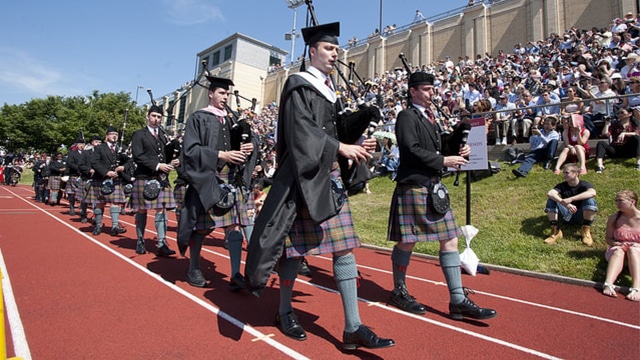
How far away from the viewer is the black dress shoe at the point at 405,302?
122 inches

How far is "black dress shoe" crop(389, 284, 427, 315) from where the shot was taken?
3.09 meters

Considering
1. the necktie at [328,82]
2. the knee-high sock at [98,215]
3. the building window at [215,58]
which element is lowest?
the knee-high sock at [98,215]

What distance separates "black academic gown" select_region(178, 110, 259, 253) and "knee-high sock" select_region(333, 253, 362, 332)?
4.98 feet

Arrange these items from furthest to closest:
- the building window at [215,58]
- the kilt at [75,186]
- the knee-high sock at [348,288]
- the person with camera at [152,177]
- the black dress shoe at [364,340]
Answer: the building window at [215,58] < the kilt at [75,186] < the person with camera at [152,177] < the knee-high sock at [348,288] < the black dress shoe at [364,340]

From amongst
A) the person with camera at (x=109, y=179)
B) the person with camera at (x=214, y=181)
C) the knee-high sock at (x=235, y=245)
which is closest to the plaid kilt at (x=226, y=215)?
the person with camera at (x=214, y=181)

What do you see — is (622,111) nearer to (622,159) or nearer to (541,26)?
(622,159)

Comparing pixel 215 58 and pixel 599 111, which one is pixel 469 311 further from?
pixel 215 58

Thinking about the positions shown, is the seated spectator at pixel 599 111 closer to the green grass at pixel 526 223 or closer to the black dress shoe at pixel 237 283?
the green grass at pixel 526 223

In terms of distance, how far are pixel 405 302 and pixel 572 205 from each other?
3.56 meters

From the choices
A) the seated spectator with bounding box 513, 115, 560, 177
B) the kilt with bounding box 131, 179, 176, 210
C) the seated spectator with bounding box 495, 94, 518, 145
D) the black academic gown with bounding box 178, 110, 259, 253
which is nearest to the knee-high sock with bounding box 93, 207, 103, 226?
the kilt with bounding box 131, 179, 176, 210

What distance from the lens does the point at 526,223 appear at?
577 cm

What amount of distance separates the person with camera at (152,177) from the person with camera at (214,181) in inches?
64.2

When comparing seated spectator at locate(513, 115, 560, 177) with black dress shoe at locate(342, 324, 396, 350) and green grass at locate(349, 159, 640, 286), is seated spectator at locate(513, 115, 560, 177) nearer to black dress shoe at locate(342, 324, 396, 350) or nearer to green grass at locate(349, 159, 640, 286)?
green grass at locate(349, 159, 640, 286)

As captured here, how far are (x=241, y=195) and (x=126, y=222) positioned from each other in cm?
643
